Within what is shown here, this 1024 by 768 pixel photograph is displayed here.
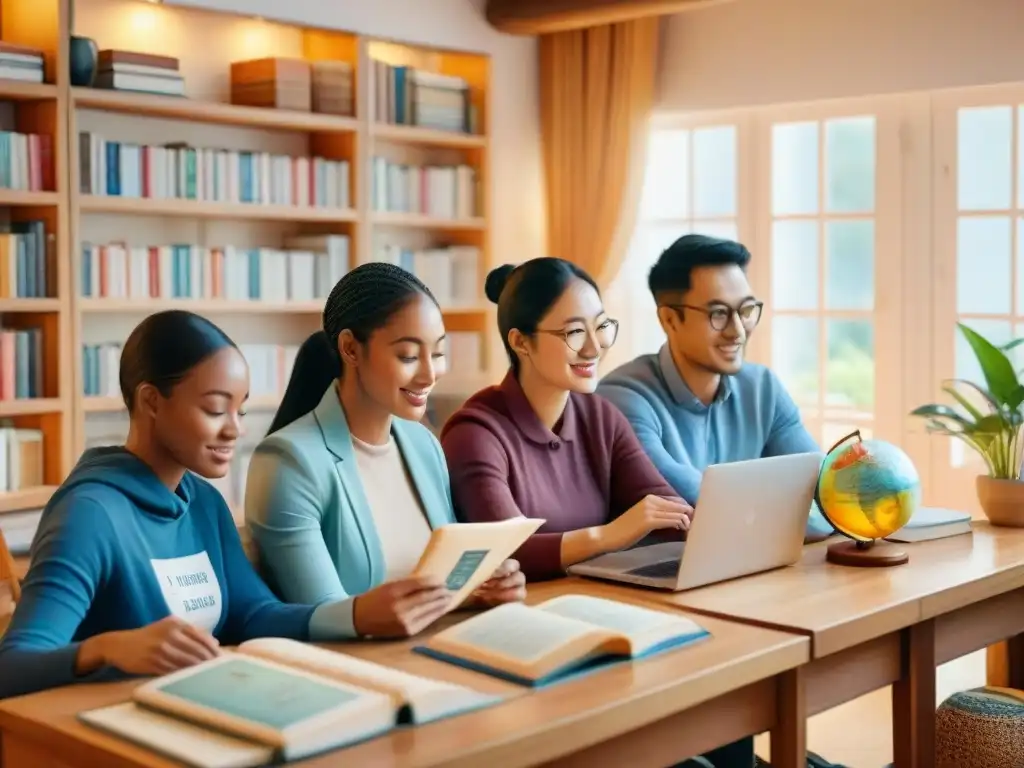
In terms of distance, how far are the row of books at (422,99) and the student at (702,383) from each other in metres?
2.77

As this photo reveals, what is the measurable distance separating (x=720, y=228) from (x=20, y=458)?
2987 mm

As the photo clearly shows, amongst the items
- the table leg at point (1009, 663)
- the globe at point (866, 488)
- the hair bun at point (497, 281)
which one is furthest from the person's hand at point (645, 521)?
the table leg at point (1009, 663)

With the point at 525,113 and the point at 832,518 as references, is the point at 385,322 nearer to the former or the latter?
the point at 832,518

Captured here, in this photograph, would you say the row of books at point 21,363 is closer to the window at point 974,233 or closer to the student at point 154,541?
the student at point 154,541

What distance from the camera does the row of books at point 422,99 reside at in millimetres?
5660

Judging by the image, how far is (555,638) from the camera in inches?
75.4

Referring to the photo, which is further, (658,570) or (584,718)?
(658,570)

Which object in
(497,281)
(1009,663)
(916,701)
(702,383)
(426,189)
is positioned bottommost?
(1009,663)

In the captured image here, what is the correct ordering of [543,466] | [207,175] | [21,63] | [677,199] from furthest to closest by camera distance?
[677,199]
[207,175]
[21,63]
[543,466]

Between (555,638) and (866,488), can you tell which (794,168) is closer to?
(866,488)

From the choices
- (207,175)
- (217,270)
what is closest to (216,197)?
(207,175)

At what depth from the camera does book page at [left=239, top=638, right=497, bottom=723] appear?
1682 mm

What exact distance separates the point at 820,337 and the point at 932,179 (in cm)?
77

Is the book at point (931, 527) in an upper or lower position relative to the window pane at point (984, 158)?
lower
